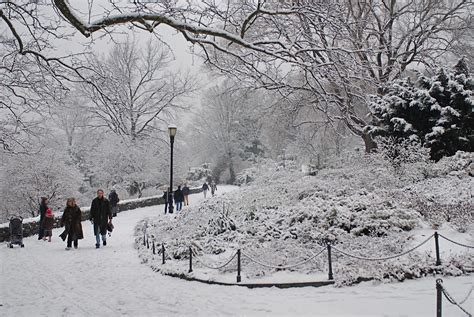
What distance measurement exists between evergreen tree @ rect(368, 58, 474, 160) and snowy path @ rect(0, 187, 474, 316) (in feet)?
28.1

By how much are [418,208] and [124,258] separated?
26.3ft

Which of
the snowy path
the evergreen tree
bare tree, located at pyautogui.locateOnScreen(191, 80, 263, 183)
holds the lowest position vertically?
the snowy path

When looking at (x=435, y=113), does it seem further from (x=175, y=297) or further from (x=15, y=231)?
(x=15, y=231)

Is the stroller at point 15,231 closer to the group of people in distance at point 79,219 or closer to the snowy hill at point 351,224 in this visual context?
the group of people in distance at point 79,219

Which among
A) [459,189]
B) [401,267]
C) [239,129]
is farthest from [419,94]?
[239,129]

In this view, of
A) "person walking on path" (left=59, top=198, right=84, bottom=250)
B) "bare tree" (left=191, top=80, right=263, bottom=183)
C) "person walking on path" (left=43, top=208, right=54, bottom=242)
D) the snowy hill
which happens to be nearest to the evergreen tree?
the snowy hill

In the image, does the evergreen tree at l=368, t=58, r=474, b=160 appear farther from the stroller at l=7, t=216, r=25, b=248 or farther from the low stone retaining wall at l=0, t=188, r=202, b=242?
the low stone retaining wall at l=0, t=188, r=202, b=242

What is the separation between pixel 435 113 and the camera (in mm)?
15008

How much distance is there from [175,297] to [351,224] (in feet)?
15.7

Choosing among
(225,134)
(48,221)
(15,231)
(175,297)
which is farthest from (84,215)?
(225,134)

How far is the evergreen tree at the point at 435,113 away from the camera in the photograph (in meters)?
14.4

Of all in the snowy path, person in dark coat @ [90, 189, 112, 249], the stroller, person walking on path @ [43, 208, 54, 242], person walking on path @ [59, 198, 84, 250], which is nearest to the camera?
the snowy path

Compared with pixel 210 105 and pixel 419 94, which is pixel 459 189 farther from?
pixel 210 105

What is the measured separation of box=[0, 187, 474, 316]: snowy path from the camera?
5.90m
